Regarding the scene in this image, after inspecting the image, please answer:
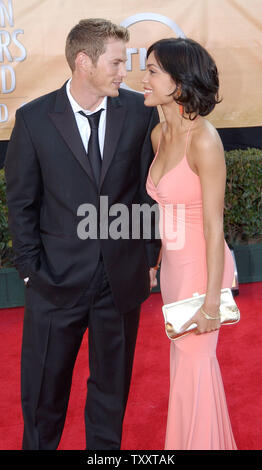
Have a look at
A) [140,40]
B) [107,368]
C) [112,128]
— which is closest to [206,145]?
[112,128]

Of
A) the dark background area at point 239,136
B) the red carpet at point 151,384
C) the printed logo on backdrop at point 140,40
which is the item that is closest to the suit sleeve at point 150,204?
the red carpet at point 151,384

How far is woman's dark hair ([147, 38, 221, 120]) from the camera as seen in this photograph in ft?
7.91

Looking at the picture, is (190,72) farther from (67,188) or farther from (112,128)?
(67,188)

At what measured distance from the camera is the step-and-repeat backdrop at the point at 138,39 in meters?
5.53

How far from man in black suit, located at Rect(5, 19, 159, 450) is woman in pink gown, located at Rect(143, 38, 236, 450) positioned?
152mm

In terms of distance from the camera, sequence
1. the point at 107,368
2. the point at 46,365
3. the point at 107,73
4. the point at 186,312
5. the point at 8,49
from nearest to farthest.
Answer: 1. the point at 186,312
2. the point at 107,73
3. the point at 46,365
4. the point at 107,368
5. the point at 8,49

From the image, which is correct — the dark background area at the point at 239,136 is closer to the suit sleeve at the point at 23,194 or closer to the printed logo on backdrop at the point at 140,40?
the printed logo on backdrop at the point at 140,40

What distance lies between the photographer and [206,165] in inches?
92.4

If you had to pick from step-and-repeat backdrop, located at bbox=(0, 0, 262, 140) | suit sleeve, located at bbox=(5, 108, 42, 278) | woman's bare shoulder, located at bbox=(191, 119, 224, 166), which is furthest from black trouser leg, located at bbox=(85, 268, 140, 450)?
step-and-repeat backdrop, located at bbox=(0, 0, 262, 140)

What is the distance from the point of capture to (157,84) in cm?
249

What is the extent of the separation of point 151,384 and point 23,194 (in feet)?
5.81

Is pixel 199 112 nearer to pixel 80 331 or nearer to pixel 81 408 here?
pixel 80 331

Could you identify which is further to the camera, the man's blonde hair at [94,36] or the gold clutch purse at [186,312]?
the man's blonde hair at [94,36]
